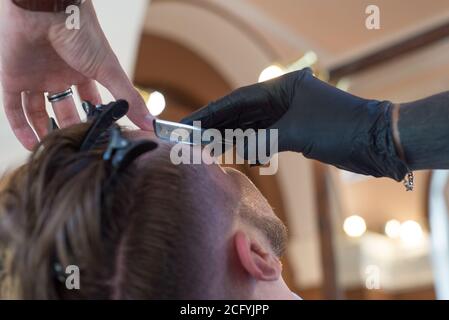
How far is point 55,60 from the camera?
877 millimetres

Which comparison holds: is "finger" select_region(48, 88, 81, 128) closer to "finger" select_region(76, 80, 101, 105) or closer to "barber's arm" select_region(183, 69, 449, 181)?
"finger" select_region(76, 80, 101, 105)

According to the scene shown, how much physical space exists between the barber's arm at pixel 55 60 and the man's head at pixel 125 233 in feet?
0.55

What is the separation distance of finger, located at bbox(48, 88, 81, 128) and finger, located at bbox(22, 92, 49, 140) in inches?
1.2

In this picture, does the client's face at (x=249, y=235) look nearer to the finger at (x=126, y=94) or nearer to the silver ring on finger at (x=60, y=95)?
the finger at (x=126, y=94)

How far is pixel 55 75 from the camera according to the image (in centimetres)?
89

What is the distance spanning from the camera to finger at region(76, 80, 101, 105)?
0.91 metres

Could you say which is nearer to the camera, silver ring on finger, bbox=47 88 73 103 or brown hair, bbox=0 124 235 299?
brown hair, bbox=0 124 235 299

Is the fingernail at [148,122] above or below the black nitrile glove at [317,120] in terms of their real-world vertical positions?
above

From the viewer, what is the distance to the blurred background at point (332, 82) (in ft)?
10.4

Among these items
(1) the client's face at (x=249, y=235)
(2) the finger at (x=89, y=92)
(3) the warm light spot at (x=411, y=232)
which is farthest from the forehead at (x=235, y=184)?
(3) the warm light spot at (x=411, y=232)
